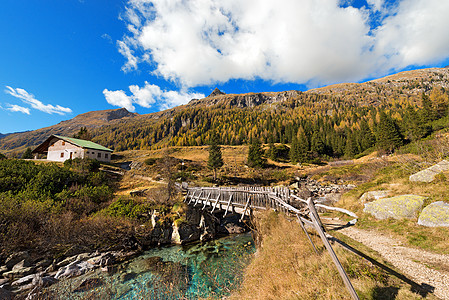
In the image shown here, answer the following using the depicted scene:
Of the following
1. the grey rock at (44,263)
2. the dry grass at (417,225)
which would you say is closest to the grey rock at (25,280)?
the grey rock at (44,263)

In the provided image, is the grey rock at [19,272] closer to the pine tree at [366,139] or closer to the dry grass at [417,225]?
the dry grass at [417,225]

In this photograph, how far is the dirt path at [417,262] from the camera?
172 inches

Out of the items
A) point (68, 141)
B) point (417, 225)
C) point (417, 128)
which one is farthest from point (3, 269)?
point (417, 128)

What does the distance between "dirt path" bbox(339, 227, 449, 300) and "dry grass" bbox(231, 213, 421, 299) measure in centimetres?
75

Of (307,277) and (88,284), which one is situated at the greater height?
(307,277)

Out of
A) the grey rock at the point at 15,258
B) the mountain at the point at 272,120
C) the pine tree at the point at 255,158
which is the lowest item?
the grey rock at the point at 15,258

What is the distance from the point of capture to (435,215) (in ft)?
25.5

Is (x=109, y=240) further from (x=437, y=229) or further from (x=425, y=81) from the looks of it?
(x=425, y=81)

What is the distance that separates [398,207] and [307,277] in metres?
8.33

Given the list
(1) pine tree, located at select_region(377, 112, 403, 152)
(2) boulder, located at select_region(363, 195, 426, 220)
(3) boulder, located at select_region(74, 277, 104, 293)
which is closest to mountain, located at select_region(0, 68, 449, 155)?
(1) pine tree, located at select_region(377, 112, 403, 152)

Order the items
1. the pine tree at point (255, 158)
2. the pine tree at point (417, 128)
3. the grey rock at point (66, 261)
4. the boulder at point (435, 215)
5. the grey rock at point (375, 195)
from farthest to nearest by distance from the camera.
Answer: the pine tree at point (255, 158) → the pine tree at point (417, 128) → the grey rock at point (66, 261) → the grey rock at point (375, 195) → the boulder at point (435, 215)

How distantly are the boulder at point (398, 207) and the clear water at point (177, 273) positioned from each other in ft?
26.0

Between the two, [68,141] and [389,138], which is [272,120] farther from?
[68,141]

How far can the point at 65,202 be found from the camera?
2028cm
